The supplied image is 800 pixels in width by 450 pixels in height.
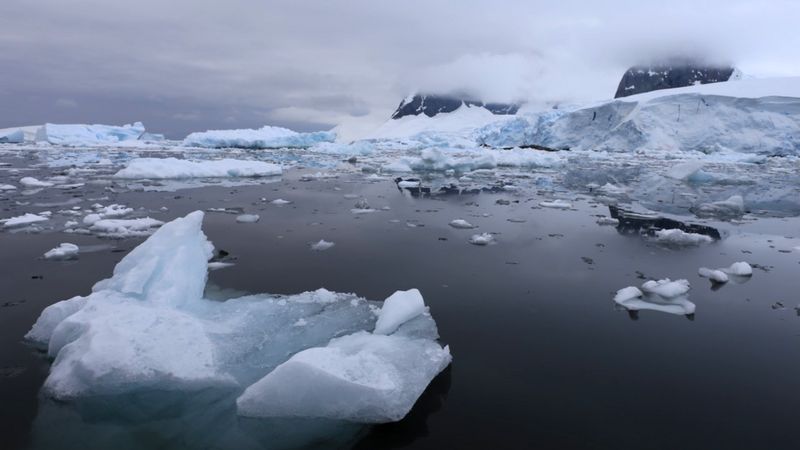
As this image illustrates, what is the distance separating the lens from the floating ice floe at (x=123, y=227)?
673 centimetres

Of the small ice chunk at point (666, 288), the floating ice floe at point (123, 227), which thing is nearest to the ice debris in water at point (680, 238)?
the small ice chunk at point (666, 288)

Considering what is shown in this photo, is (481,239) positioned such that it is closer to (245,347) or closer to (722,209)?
(245,347)

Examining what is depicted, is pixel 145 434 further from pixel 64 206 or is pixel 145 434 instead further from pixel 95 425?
pixel 64 206

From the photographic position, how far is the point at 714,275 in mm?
5242

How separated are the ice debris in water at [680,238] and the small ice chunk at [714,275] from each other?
4.92 feet

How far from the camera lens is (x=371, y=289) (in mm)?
4824

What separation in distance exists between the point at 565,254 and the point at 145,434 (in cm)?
528

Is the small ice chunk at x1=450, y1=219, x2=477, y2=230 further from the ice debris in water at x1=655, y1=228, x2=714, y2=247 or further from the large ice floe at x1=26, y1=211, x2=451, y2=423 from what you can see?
the large ice floe at x1=26, y1=211, x2=451, y2=423

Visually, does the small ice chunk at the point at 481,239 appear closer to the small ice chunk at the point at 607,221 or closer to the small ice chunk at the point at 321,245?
the small ice chunk at the point at 321,245

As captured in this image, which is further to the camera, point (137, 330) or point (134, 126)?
point (134, 126)

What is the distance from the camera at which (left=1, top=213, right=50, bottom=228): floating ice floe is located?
23.4 feet

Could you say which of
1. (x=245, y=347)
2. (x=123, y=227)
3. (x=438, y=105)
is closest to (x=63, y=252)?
(x=123, y=227)

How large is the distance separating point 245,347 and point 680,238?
6.65m

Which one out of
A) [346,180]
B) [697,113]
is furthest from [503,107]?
[346,180]
